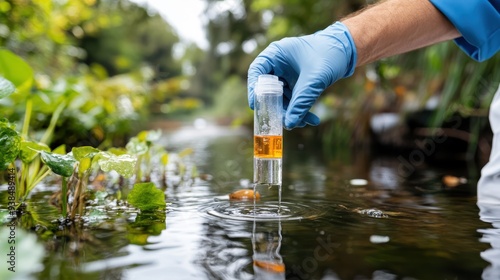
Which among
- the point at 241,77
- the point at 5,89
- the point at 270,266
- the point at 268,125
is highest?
the point at 241,77

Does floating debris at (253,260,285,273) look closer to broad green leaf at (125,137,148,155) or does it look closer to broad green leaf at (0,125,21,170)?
broad green leaf at (0,125,21,170)

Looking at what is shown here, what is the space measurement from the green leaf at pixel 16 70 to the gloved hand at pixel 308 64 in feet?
4.79

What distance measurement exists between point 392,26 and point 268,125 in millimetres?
617

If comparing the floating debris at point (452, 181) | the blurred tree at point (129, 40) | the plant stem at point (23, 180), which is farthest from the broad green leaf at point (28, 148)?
the blurred tree at point (129, 40)

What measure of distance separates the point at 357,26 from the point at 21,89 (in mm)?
1833

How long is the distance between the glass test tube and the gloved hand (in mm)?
80

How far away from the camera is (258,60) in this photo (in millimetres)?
1892

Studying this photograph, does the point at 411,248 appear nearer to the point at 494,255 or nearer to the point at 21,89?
the point at 494,255

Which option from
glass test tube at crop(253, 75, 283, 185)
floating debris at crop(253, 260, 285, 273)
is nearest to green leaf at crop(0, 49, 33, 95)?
glass test tube at crop(253, 75, 283, 185)

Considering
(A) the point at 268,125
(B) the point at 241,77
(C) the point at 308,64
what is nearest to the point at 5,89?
(A) the point at 268,125

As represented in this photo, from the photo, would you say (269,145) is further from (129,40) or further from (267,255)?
(129,40)

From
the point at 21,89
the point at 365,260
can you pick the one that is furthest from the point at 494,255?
the point at 21,89

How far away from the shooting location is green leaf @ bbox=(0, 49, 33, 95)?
2.68 m

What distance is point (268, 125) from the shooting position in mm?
1711
